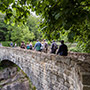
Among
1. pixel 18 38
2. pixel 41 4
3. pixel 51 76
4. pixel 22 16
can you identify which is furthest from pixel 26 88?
pixel 18 38

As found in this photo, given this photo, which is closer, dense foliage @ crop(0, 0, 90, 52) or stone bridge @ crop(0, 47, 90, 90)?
dense foliage @ crop(0, 0, 90, 52)

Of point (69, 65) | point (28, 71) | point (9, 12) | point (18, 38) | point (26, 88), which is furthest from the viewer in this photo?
point (18, 38)

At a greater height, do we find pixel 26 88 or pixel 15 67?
pixel 15 67

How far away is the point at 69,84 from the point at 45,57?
66.9 inches

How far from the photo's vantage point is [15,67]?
45.4ft

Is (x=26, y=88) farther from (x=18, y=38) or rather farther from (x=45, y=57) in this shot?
(x=18, y=38)

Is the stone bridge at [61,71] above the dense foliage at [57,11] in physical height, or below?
below

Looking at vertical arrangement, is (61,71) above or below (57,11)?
below

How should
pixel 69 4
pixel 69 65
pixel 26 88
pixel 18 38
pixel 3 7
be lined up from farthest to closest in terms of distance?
1. pixel 18 38
2. pixel 26 88
3. pixel 69 65
4. pixel 3 7
5. pixel 69 4

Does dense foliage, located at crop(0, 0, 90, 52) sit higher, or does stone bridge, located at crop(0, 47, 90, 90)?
dense foliage, located at crop(0, 0, 90, 52)

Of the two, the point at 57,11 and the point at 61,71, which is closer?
the point at 57,11

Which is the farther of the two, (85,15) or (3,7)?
(3,7)

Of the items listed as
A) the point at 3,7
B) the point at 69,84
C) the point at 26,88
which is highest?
the point at 3,7

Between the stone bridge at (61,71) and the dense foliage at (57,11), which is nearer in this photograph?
the dense foliage at (57,11)
